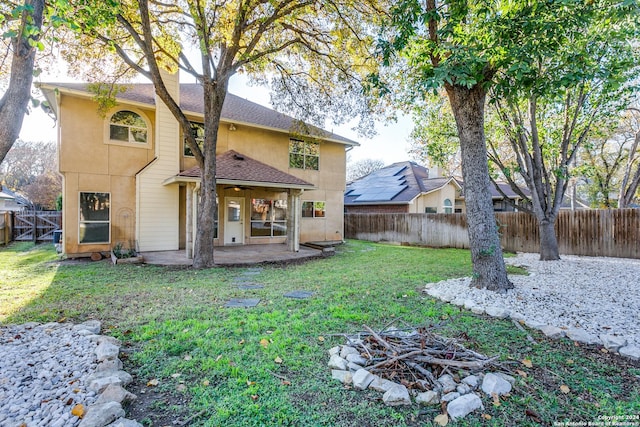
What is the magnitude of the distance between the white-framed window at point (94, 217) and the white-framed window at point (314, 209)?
754 centimetres

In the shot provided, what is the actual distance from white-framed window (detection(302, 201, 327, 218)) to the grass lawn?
7.42 m

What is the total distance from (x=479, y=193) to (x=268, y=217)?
931 centimetres

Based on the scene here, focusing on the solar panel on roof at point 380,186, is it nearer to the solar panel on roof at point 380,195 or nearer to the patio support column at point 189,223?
the solar panel on roof at point 380,195

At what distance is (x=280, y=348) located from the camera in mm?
3305

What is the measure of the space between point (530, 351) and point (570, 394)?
31.6 inches

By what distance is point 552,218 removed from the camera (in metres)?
9.21

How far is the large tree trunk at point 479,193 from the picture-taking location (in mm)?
5703

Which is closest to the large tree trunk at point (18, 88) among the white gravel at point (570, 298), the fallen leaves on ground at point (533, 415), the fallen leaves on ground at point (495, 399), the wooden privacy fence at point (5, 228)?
the fallen leaves on ground at point (495, 399)

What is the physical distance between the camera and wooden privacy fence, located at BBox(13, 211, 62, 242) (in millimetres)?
14594

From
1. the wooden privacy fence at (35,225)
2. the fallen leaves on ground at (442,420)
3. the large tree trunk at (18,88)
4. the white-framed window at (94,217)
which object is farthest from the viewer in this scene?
the wooden privacy fence at (35,225)

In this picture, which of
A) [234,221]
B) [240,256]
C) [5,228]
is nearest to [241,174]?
[240,256]

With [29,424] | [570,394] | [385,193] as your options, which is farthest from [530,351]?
[385,193]

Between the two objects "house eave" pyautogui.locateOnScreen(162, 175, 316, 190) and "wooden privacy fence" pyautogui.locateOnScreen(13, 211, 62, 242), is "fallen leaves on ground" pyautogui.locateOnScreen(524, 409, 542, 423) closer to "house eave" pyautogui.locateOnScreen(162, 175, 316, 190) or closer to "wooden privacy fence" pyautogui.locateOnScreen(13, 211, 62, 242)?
"house eave" pyautogui.locateOnScreen(162, 175, 316, 190)

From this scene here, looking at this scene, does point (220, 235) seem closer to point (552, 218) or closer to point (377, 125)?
point (377, 125)
